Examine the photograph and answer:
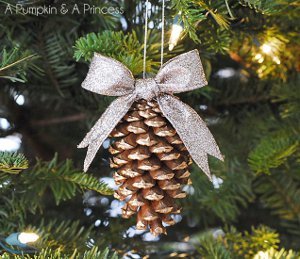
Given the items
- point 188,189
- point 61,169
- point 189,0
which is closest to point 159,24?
point 189,0

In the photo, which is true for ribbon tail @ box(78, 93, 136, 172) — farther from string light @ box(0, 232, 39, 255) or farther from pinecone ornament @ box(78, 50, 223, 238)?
string light @ box(0, 232, 39, 255)

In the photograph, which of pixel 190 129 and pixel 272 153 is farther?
pixel 272 153

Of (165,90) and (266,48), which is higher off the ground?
(266,48)

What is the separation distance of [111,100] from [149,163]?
0.16 meters

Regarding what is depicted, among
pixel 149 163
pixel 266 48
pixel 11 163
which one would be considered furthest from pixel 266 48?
pixel 11 163

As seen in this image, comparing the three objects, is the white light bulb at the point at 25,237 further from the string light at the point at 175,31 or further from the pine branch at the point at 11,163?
the string light at the point at 175,31

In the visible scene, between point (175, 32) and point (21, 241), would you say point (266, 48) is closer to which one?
point (175, 32)

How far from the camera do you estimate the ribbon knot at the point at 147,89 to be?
0.49 m

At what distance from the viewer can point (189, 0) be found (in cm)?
49

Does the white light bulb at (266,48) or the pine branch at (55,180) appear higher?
the white light bulb at (266,48)

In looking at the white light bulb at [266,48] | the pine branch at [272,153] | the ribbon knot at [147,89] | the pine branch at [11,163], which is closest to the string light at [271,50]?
the white light bulb at [266,48]

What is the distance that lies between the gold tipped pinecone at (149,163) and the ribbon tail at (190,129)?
0.03ft

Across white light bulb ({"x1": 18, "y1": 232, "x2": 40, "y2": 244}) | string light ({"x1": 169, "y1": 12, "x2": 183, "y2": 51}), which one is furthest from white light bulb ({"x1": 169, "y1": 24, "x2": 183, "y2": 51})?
white light bulb ({"x1": 18, "y1": 232, "x2": 40, "y2": 244})

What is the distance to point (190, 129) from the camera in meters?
0.49
